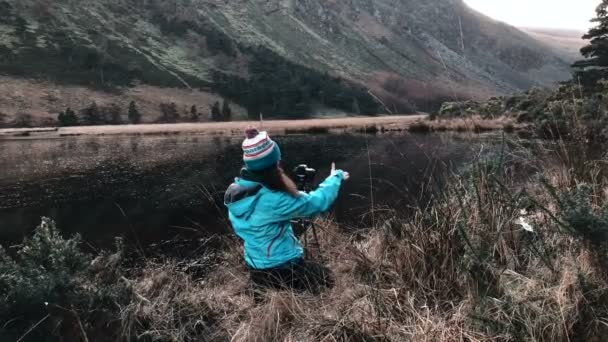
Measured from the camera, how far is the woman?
3598mm

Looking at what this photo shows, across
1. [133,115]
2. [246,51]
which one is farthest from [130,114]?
[246,51]

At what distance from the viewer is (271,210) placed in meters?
3.69

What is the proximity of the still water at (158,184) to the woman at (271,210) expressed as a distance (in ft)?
3.22

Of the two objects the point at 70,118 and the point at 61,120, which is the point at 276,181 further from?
the point at 70,118

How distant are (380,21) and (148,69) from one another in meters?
76.3

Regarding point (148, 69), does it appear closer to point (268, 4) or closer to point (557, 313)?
point (268, 4)

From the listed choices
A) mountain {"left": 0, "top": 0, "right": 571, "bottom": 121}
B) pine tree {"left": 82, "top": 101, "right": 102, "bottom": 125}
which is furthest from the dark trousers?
pine tree {"left": 82, "top": 101, "right": 102, "bottom": 125}

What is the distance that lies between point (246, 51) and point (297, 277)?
305ft

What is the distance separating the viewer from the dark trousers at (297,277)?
3.86 metres

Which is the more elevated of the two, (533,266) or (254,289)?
(533,266)

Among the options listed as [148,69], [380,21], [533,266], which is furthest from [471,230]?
[380,21]

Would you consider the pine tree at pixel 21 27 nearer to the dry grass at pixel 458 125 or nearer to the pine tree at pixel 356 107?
the pine tree at pixel 356 107

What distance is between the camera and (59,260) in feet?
10.7

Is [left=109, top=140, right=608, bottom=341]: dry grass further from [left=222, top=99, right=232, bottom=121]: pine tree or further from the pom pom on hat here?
[left=222, top=99, right=232, bottom=121]: pine tree
